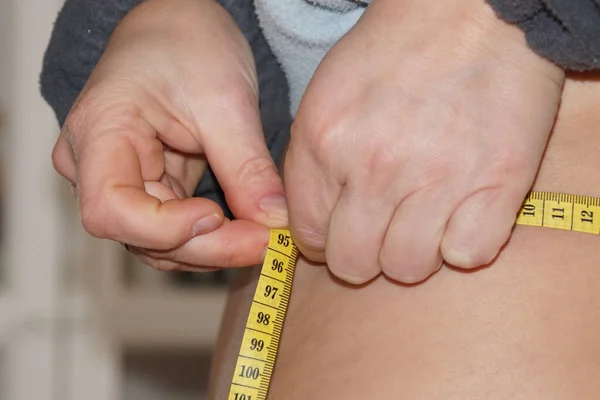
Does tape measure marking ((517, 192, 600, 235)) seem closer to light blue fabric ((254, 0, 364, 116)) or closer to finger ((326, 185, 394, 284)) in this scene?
finger ((326, 185, 394, 284))

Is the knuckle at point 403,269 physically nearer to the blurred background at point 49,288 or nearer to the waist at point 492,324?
the waist at point 492,324

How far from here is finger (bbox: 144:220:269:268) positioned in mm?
918

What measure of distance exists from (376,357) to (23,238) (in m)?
1.65

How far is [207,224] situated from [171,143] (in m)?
0.16

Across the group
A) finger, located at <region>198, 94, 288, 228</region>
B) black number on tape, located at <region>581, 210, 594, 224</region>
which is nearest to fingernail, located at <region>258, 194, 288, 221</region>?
finger, located at <region>198, 94, 288, 228</region>

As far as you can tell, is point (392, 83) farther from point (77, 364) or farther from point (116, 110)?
point (77, 364)

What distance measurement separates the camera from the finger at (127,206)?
0.86 m

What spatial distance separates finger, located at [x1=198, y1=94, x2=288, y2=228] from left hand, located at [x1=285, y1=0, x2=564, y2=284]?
141 millimetres

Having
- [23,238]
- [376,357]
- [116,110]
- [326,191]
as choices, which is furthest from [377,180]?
[23,238]

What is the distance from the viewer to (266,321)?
3.07ft

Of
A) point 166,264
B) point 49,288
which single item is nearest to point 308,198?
point 166,264

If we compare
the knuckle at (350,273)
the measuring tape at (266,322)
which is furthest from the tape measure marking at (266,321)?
the knuckle at (350,273)

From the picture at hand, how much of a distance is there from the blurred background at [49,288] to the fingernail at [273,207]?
1.34 m

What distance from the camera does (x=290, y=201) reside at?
2.80ft
